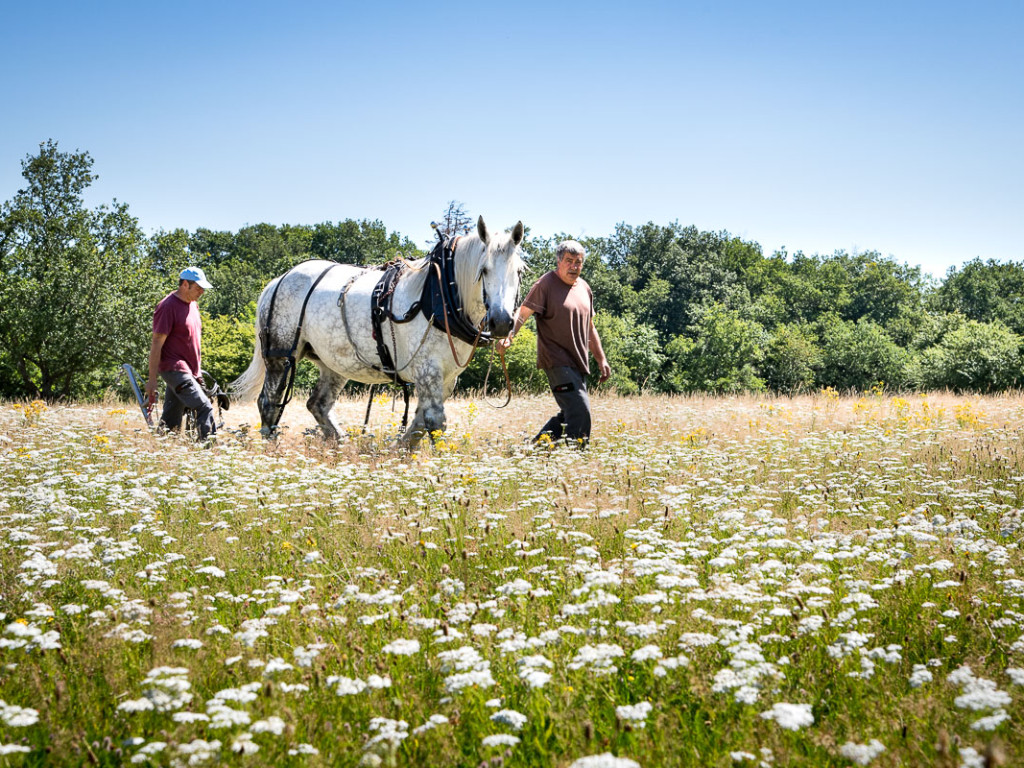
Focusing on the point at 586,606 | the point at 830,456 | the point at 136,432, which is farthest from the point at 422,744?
the point at 136,432

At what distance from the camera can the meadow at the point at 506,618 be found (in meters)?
2.47

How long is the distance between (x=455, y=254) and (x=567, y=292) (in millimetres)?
1240

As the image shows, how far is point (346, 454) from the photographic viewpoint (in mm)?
7664

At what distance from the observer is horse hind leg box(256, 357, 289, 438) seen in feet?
30.2

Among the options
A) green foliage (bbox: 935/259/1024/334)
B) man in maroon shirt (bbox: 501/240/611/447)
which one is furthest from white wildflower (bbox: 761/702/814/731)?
green foliage (bbox: 935/259/1024/334)

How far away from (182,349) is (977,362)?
41.3 meters

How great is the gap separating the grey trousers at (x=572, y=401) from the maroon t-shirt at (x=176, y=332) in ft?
13.2

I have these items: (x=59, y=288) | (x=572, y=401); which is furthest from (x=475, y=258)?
(x=59, y=288)

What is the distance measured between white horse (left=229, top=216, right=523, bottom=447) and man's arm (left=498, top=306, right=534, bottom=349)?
14cm

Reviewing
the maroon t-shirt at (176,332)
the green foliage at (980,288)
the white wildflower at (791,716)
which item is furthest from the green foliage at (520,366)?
the green foliage at (980,288)

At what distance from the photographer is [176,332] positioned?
8.13 meters

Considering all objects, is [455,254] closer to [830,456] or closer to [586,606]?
[830,456]

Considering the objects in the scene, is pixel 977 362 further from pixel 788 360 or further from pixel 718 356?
pixel 788 360

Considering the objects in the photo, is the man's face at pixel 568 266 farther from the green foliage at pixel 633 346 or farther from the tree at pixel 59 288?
the green foliage at pixel 633 346
